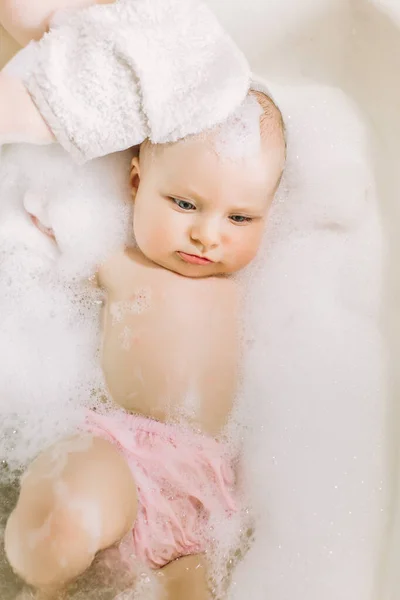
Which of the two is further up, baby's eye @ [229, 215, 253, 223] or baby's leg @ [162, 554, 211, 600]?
baby's eye @ [229, 215, 253, 223]

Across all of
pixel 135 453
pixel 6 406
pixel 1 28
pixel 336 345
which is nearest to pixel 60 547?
pixel 135 453

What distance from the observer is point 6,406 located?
1083mm

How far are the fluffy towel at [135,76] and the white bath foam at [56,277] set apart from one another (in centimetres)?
15

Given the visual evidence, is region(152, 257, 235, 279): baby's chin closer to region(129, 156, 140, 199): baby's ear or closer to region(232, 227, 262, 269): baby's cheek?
Answer: region(232, 227, 262, 269): baby's cheek

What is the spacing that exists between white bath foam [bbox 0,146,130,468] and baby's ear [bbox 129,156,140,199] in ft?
0.18

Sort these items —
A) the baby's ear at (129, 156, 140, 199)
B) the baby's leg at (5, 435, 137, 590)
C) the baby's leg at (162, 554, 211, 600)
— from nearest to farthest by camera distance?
→ the baby's leg at (5, 435, 137, 590) < the baby's leg at (162, 554, 211, 600) < the baby's ear at (129, 156, 140, 199)

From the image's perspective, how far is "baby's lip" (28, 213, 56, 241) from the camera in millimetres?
1138

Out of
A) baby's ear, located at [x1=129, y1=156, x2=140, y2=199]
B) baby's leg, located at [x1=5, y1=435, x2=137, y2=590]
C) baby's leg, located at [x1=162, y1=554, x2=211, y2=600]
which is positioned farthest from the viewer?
baby's ear, located at [x1=129, y1=156, x2=140, y2=199]

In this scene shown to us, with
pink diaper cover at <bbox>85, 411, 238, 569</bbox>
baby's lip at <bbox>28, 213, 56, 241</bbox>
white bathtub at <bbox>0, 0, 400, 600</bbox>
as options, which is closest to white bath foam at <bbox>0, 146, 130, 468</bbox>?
baby's lip at <bbox>28, 213, 56, 241</bbox>

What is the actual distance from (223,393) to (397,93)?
23.4 inches

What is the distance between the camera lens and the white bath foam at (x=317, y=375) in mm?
969

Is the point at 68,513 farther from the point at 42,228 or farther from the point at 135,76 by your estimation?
the point at 135,76

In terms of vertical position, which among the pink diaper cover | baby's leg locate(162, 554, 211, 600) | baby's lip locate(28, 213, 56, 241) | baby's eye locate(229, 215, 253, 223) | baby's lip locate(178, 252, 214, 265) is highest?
baby's eye locate(229, 215, 253, 223)

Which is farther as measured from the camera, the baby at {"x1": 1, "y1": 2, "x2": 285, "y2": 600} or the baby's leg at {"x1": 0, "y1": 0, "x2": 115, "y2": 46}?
the baby's leg at {"x1": 0, "y1": 0, "x2": 115, "y2": 46}
